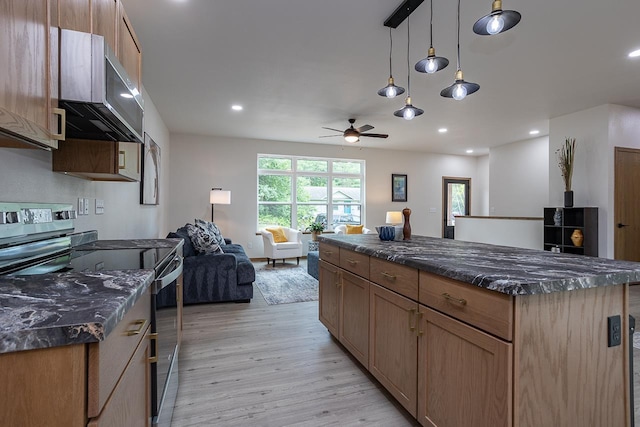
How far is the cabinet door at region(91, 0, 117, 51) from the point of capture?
4.61 feet

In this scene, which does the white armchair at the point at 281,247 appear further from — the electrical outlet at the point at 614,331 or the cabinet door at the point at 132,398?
the electrical outlet at the point at 614,331

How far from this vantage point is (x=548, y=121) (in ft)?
17.7

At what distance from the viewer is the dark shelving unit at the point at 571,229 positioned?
461cm

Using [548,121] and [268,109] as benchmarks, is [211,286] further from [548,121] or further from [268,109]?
[548,121]

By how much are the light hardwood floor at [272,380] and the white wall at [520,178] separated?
589cm

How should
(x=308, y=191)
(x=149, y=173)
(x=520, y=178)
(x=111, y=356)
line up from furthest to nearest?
(x=308, y=191) < (x=520, y=178) < (x=149, y=173) < (x=111, y=356)

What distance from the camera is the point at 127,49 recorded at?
1.86 meters

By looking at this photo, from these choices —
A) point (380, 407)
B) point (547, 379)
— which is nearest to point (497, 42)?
point (547, 379)

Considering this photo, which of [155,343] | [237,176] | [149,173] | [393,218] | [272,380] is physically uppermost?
[237,176]

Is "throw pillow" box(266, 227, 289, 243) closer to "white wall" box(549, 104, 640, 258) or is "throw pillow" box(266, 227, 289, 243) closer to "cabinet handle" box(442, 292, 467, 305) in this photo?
"white wall" box(549, 104, 640, 258)

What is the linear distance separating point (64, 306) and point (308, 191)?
6.73 metres

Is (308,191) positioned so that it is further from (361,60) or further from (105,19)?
(105,19)

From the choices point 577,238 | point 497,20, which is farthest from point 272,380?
point 577,238

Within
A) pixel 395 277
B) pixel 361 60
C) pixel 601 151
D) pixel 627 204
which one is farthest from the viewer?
pixel 627 204
